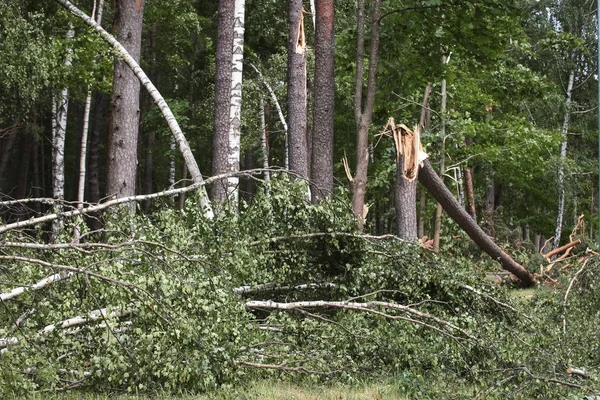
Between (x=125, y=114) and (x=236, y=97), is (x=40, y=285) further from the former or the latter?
(x=236, y=97)

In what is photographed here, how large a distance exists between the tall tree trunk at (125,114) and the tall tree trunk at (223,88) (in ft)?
3.83

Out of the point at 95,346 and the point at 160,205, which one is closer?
the point at 95,346

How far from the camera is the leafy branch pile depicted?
Result: 5.89m

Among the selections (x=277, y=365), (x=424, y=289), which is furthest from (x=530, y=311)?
(x=277, y=365)

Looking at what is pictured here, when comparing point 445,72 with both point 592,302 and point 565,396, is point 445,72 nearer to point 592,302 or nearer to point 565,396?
point 592,302

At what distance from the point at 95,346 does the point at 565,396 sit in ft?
12.3

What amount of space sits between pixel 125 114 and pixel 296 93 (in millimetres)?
4639

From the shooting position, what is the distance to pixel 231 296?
261 inches

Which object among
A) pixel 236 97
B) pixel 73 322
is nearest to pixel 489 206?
pixel 236 97

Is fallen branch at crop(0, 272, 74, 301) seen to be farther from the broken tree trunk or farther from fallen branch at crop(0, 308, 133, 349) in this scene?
the broken tree trunk

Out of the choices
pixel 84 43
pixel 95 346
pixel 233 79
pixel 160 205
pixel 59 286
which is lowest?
pixel 95 346

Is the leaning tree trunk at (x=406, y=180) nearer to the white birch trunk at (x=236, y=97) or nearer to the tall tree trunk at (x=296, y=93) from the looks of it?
the white birch trunk at (x=236, y=97)

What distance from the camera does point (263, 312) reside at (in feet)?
29.0

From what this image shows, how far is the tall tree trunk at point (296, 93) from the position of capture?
48.4ft
